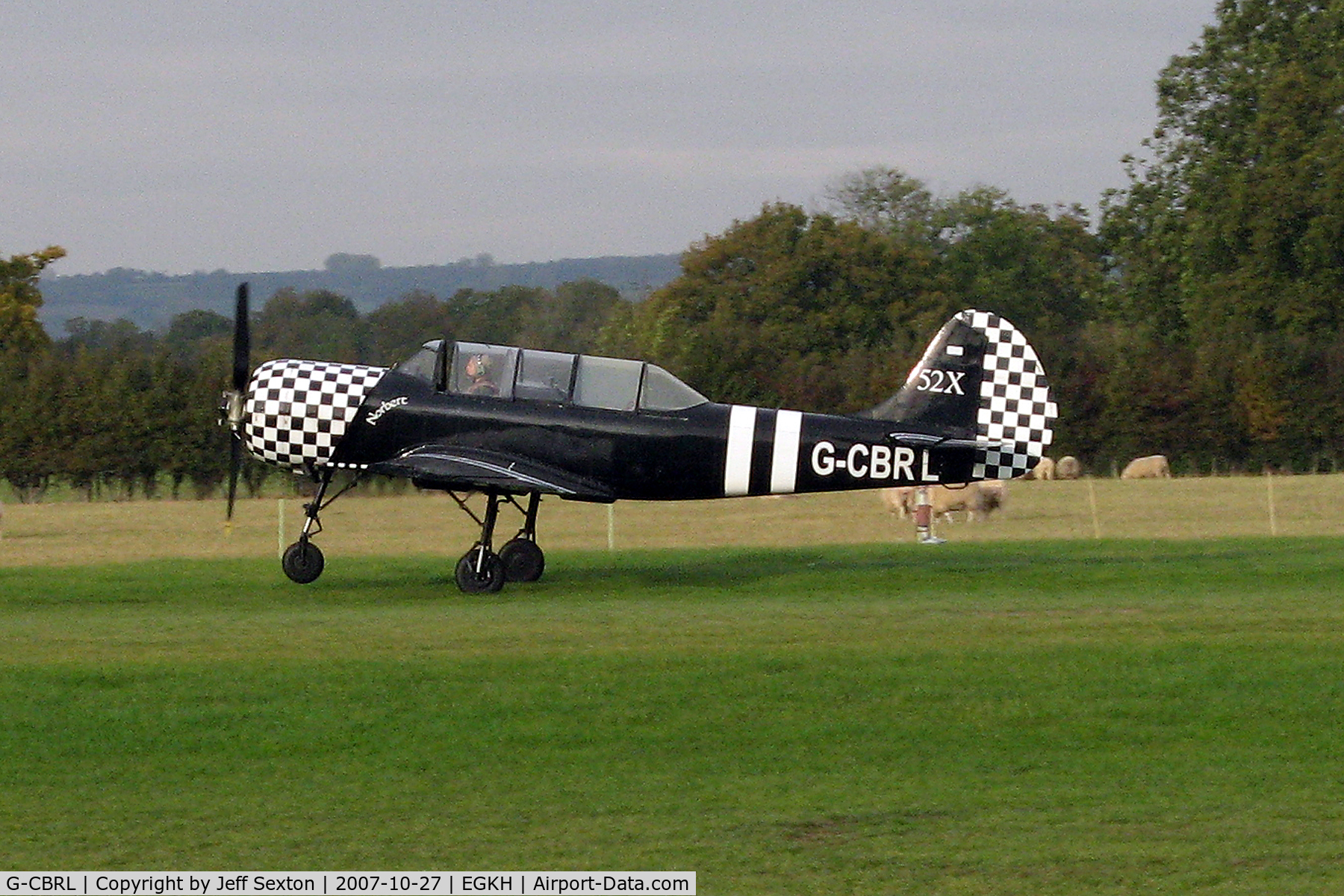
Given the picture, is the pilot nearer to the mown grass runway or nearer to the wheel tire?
the wheel tire

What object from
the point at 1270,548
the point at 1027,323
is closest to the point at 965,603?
the point at 1270,548

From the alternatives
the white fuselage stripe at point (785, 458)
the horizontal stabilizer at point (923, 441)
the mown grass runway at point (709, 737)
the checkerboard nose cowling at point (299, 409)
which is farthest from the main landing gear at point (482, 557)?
the horizontal stabilizer at point (923, 441)

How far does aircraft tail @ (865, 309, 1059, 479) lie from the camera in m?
17.8

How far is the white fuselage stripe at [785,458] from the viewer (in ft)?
57.5

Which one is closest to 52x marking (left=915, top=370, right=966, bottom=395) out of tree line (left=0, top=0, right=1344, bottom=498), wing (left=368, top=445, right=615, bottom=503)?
wing (left=368, top=445, right=615, bottom=503)

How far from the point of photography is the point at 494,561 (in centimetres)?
1716

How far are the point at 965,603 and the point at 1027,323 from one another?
178 feet

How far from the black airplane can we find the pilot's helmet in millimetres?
17

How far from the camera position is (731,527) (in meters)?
30.0

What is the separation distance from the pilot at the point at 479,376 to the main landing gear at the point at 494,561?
3.41 ft

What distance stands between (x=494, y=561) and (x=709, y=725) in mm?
7246

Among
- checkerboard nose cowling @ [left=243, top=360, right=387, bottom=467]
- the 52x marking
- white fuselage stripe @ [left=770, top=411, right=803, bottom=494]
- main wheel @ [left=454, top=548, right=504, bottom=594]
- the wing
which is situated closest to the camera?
the wing

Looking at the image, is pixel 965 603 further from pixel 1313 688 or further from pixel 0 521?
pixel 0 521

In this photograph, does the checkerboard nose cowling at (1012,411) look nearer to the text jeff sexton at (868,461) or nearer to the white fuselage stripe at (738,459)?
the text jeff sexton at (868,461)
